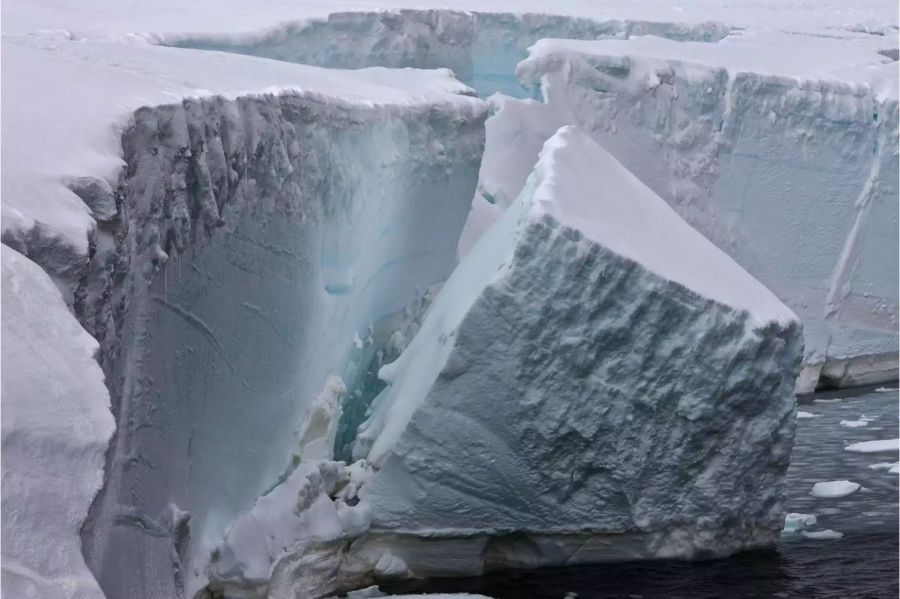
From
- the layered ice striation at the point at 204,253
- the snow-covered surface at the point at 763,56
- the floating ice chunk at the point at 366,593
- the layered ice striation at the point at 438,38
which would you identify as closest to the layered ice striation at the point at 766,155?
the snow-covered surface at the point at 763,56

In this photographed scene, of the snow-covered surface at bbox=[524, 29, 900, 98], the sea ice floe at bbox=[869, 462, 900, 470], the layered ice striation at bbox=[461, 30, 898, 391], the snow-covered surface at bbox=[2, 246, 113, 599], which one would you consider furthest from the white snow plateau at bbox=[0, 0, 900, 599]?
the snow-covered surface at bbox=[524, 29, 900, 98]

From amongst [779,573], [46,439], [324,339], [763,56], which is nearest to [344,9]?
[763,56]

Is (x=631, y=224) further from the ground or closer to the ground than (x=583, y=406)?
further from the ground

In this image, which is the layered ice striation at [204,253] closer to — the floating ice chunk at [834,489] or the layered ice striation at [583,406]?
the layered ice striation at [583,406]

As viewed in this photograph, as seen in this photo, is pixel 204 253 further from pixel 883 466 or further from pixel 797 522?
pixel 883 466

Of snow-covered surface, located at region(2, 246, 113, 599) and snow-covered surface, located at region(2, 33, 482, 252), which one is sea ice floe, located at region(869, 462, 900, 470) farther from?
snow-covered surface, located at region(2, 246, 113, 599)
